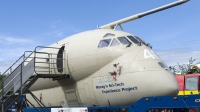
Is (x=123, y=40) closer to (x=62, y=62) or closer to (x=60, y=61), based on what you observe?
(x=62, y=62)

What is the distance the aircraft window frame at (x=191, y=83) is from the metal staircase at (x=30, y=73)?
7.93m

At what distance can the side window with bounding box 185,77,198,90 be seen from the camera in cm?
1673

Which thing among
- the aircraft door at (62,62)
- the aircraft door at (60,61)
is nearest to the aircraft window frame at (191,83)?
the aircraft door at (62,62)

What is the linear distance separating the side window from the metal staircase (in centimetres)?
795

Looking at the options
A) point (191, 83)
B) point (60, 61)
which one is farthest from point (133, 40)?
point (191, 83)

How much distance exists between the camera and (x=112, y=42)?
12.6 m

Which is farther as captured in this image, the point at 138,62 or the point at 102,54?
the point at 102,54

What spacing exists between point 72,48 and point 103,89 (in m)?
2.69

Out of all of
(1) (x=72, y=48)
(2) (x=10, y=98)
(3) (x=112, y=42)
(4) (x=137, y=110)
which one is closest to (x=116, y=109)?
(4) (x=137, y=110)

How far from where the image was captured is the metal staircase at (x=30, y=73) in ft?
43.6

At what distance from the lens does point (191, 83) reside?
672 inches

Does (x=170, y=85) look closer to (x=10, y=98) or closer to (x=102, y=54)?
(x=102, y=54)

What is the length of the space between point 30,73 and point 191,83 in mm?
9647

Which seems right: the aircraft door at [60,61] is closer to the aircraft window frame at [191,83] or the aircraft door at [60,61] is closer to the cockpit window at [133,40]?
the cockpit window at [133,40]
